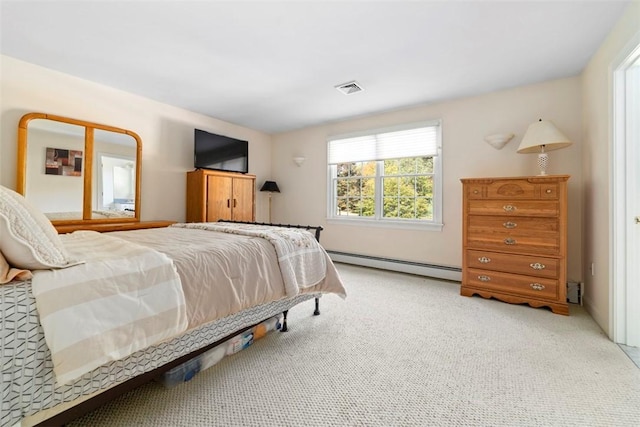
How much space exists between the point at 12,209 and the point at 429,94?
12.2 feet

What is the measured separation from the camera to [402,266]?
392cm

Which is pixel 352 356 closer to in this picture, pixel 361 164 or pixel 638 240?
pixel 638 240

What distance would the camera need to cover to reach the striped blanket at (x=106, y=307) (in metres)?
0.95

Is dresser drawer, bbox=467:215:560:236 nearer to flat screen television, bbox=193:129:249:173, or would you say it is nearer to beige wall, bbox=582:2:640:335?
beige wall, bbox=582:2:640:335

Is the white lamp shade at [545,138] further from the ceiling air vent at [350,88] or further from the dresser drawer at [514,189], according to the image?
the ceiling air vent at [350,88]

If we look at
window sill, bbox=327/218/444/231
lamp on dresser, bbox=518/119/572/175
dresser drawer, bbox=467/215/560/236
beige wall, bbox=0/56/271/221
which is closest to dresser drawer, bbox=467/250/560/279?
dresser drawer, bbox=467/215/560/236

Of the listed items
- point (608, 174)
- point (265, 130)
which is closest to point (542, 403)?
point (608, 174)

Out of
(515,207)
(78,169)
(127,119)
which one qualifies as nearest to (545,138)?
(515,207)

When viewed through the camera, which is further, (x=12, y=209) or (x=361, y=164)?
(x=361, y=164)

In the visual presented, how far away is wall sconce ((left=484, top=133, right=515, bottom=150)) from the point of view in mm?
3109

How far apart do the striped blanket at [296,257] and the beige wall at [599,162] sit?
7.40 ft

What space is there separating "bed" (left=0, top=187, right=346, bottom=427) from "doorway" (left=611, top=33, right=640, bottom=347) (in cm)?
232

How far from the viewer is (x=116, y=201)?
128 inches

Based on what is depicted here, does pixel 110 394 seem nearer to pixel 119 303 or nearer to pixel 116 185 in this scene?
pixel 119 303
